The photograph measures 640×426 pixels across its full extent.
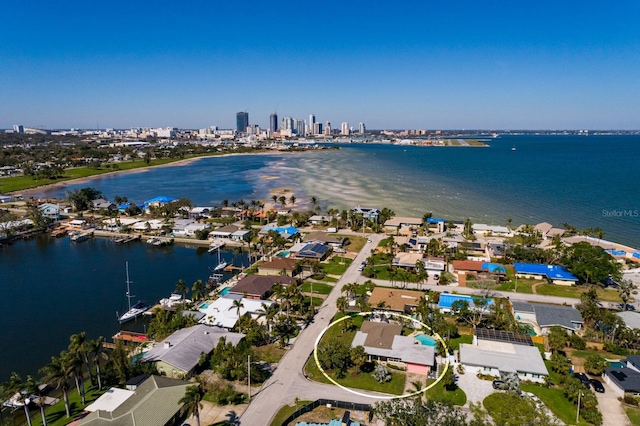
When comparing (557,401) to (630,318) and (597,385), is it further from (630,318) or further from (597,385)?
(630,318)

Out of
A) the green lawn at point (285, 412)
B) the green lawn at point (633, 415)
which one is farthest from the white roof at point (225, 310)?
the green lawn at point (633, 415)

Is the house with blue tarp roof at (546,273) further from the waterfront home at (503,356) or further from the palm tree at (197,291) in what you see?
the palm tree at (197,291)

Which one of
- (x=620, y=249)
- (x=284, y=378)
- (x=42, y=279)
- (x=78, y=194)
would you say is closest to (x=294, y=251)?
(x=284, y=378)

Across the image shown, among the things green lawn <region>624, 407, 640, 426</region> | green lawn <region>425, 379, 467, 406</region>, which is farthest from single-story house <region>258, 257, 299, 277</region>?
green lawn <region>624, 407, 640, 426</region>

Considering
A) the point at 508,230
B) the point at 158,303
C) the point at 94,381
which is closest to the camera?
the point at 94,381

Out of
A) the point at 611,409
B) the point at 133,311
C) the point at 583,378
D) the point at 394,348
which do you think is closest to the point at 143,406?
the point at 394,348

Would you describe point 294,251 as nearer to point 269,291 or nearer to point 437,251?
point 269,291
